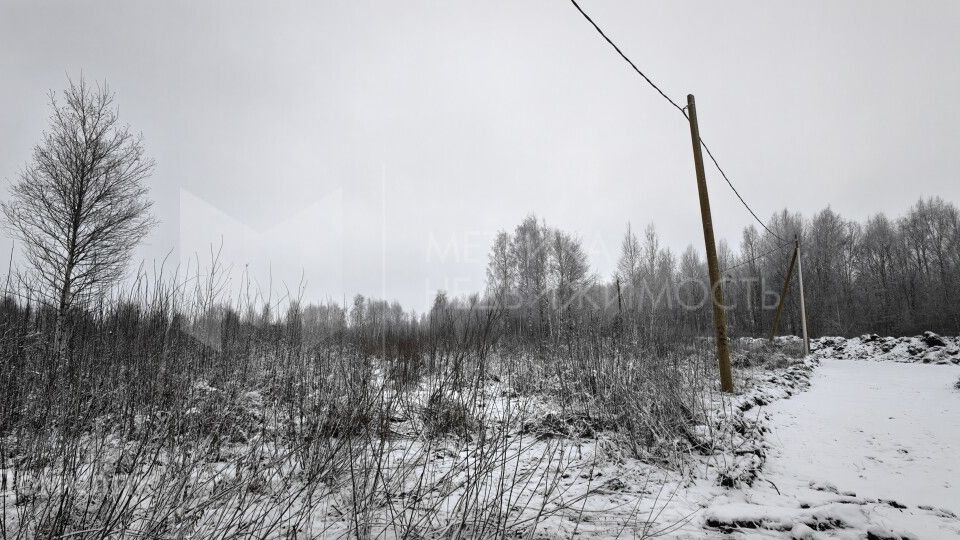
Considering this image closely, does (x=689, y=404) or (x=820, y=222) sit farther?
(x=820, y=222)

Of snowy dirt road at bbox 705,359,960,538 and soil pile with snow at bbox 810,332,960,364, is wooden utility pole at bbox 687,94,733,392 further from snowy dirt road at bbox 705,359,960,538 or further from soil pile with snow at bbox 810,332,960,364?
soil pile with snow at bbox 810,332,960,364

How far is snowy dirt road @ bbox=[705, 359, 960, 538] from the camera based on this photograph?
2.32 meters

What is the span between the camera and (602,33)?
4051mm

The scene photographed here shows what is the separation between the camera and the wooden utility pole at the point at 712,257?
17.0ft

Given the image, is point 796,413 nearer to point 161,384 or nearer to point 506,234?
point 161,384

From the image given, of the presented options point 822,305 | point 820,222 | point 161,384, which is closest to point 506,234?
point 822,305

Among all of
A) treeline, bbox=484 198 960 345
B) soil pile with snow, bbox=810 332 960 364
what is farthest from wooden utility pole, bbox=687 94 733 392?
treeline, bbox=484 198 960 345

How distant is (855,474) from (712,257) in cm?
269

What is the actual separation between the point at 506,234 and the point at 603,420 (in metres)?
26.7

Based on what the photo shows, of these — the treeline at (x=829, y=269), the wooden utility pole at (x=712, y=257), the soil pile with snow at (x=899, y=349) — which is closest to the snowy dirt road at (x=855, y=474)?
the wooden utility pole at (x=712, y=257)

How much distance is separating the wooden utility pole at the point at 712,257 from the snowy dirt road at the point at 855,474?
0.78 meters

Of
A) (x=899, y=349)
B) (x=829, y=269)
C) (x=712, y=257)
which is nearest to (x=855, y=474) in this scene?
(x=712, y=257)

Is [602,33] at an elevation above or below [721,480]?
above

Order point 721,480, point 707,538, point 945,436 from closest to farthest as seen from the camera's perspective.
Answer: point 707,538 → point 721,480 → point 945,436
